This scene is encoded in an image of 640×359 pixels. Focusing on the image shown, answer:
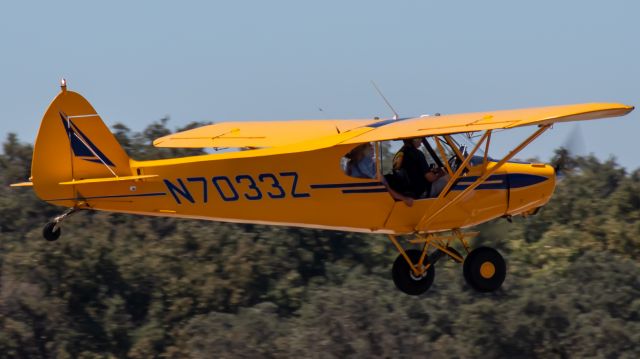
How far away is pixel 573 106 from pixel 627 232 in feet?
54.2

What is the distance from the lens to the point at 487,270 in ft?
50.0

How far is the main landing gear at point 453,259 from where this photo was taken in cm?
1519

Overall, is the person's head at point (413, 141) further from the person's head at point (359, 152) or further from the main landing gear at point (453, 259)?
the main landing gear at point (453, 259)

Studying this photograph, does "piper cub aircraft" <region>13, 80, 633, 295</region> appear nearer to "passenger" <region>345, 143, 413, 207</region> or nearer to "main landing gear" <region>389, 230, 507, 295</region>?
"passenger" <region>345, 143, 413, 207</region>

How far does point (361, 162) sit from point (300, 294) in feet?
46.3

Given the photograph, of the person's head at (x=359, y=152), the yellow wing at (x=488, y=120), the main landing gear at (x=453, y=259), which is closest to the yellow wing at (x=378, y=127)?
the yellow wing at (x=488, y=120)

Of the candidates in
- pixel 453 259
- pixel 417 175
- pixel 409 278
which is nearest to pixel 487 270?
pixel 453 259

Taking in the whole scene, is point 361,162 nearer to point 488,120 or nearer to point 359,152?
point 359,152

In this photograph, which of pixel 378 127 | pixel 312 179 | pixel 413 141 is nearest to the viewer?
pixel 312 179

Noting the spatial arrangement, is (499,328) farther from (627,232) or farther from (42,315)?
(42,315)

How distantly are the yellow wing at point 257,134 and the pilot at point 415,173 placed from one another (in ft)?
6.43

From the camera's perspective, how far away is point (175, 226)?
3180 centimetres

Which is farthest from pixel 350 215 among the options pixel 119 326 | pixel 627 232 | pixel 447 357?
pixel 627 232

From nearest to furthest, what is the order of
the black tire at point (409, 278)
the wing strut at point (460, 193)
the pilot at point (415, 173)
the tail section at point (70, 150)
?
the tail section at point (70, 150) → the wing strut at point (460, 193) → the pilot at point (415, 173) → the black tire at point (409, 278)
